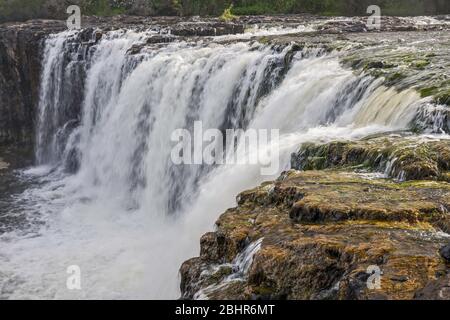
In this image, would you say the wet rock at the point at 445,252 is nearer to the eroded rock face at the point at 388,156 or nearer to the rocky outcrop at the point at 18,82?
the eroded rock face at the point at 388,156

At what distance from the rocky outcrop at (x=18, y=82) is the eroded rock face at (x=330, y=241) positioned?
1010 inches

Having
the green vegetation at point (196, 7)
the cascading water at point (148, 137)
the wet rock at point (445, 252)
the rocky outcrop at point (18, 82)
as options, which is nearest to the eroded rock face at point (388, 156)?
the cascading water at point (148, 137)

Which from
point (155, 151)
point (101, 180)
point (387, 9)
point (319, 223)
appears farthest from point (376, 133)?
point (387, 9)

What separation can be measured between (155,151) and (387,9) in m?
27.6

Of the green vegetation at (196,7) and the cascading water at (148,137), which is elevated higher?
the green vegetation at (196,7)

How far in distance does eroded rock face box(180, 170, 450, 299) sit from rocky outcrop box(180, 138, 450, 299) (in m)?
0.01

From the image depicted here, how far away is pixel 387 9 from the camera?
41.6m

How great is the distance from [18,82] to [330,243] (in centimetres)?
2945

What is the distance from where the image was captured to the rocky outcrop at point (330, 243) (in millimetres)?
6156

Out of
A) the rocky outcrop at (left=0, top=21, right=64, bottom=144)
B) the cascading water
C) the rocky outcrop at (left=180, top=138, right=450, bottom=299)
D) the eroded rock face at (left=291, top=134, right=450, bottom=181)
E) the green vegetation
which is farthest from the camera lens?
the green vegetation

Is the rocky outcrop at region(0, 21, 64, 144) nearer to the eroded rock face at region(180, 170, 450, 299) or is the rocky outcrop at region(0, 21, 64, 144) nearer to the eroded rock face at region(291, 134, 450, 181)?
the eroded rock face at region(291, 134, 450, 181)

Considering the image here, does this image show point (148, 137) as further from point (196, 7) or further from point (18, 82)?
point (196, 7)

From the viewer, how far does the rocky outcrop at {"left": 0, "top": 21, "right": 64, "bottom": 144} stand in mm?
31844

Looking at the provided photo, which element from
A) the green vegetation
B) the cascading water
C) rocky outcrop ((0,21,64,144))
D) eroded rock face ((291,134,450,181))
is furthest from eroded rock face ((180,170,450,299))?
the green vegetation
